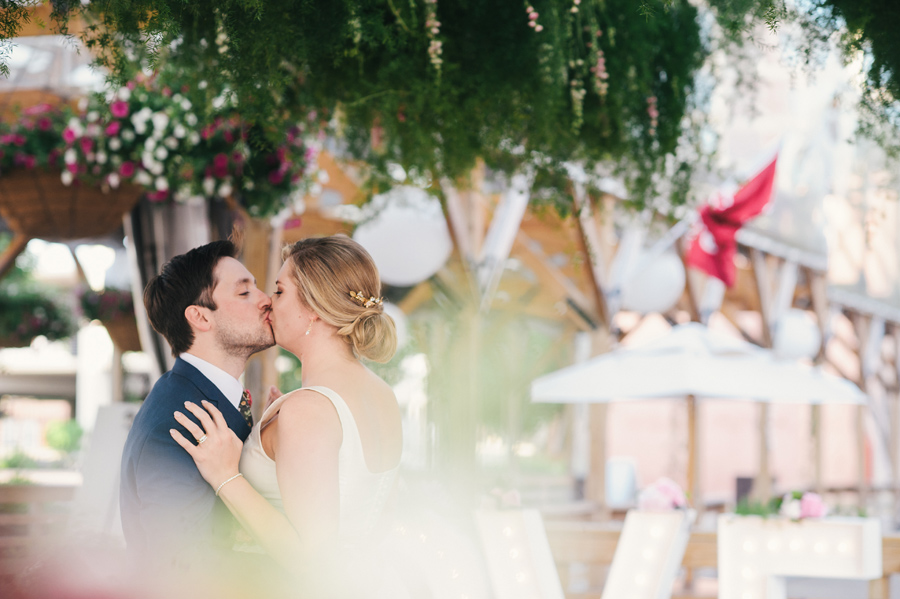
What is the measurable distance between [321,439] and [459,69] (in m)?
1.03

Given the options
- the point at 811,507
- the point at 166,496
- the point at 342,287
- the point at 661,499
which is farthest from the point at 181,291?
the point at 811,507

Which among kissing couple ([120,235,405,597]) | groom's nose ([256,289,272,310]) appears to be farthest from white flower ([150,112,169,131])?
groom's nose ([256,289,272,310])

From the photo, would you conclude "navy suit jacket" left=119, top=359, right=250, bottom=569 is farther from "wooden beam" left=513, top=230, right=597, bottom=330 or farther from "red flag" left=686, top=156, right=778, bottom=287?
"wooden beam" left=513, top=230, right=597, bottom=330

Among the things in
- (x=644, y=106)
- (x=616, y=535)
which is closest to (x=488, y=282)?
(x=616, y=535)

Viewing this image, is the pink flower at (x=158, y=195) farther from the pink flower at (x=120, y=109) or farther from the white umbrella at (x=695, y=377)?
the white umbrella at (x=695, y=377)

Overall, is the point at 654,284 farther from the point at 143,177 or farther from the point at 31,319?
the point at 31,319

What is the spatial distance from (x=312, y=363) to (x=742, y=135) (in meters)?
14.0

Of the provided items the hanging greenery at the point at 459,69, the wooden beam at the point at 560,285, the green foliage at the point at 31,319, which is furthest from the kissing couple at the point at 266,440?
the green foliage at the point at 31,319

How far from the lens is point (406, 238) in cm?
458

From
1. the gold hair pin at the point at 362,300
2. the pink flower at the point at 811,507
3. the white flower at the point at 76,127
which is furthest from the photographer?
the pink flower at the point at 811,507

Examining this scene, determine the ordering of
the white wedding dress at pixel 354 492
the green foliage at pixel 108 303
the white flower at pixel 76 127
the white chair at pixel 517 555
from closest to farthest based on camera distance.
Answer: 1. the white wedding dress at pixel 354 492
2. the white chair at pixel 517 555
3. the white flower at pixel 76 127
4. the green foliage at pixel 108 303

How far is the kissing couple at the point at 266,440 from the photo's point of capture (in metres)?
1.68

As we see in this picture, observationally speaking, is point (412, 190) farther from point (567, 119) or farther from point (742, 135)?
point (742, 135)

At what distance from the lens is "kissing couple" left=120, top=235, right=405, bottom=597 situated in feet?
5.51
